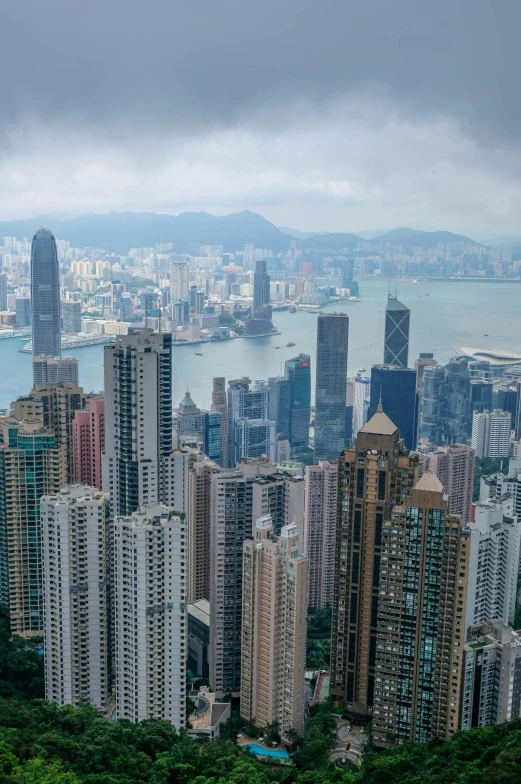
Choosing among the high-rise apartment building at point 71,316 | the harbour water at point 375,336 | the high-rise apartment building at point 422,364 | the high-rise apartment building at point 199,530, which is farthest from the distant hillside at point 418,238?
the high-rise apartment building at point 199,530

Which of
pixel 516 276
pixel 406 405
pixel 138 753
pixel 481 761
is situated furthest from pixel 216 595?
pixel 516 276

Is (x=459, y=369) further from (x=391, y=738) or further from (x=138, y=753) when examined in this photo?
(x=138, y=753)

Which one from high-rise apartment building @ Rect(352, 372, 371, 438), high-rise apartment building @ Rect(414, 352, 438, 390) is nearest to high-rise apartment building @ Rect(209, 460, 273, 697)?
high-rise apartment building @ Rect(352, 372, 371, 438)

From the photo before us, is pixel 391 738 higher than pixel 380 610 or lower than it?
lower

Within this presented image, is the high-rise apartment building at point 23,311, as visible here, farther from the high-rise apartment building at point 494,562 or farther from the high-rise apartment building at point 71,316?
the high-rise apartment building at point 494,562

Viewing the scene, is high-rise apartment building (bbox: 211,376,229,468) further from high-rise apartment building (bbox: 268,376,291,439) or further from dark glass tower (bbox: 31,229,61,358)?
dark glass tower (bbox: 31,229,61,358)

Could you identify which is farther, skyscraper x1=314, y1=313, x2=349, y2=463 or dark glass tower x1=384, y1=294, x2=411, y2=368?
dark glass tower x1=384, y1=294, x2=411, y2=368
